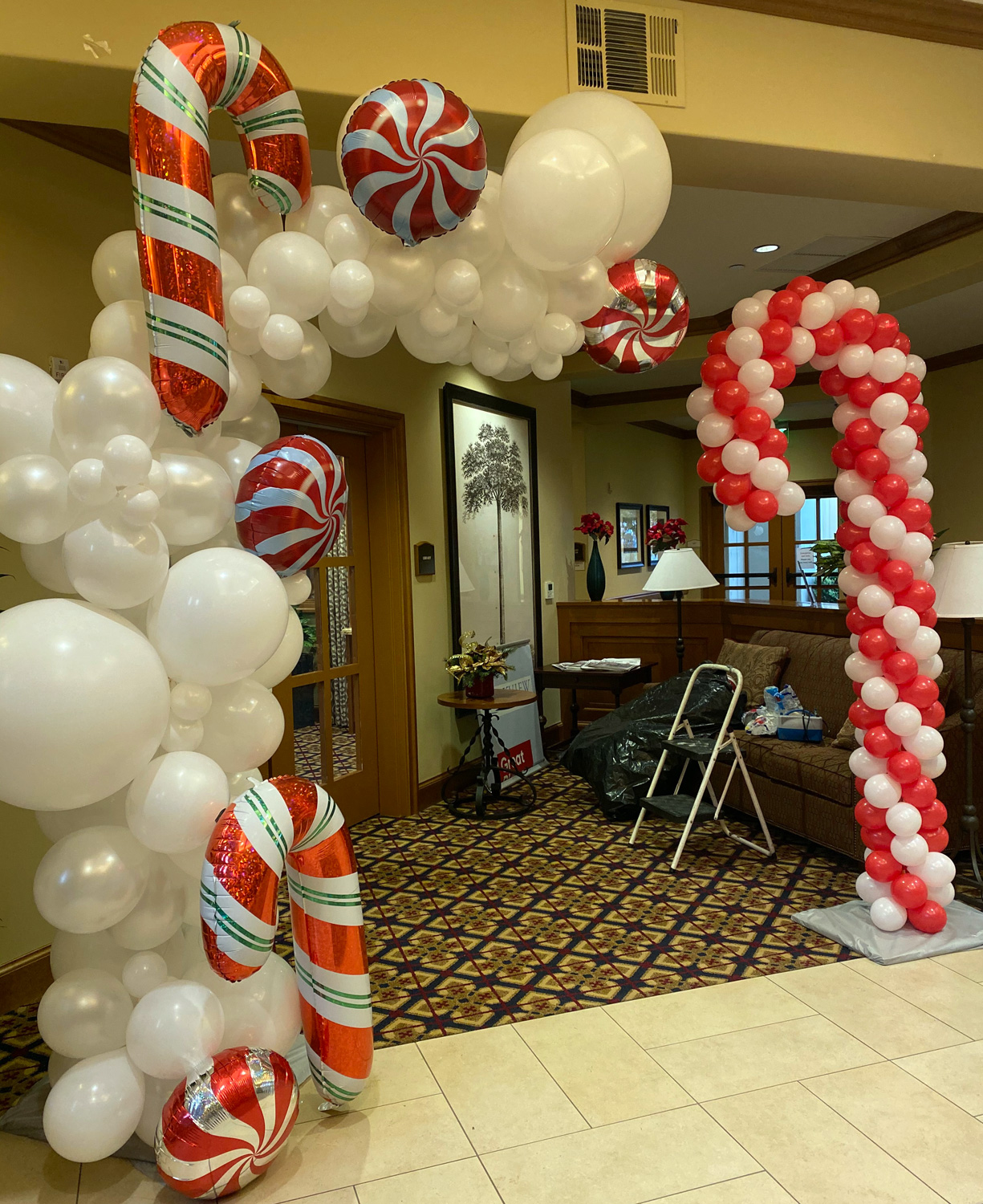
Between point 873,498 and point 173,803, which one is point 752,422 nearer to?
point 873,498

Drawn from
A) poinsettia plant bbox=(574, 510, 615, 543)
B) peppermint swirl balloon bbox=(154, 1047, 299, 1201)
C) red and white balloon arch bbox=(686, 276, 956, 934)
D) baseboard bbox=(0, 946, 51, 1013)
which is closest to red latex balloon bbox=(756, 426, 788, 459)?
Result: red and white balloon arch bbox=(686, 276, 956, 934)

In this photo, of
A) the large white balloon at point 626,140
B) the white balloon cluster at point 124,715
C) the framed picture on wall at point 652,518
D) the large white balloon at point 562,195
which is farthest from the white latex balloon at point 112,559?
the framed picture on wall at point 652,518

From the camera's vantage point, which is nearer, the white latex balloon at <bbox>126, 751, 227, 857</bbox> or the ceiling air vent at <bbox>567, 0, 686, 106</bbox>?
the white latex balloon at <bbox>126, 751, 227, 857</bbox>

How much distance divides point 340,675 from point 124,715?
3.10 metres

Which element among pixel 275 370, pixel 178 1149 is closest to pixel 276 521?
pixel 275 370

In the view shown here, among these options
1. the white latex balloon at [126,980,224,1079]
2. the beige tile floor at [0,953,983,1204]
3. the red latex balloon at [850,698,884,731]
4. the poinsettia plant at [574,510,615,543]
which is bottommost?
the beige tile floor at [0,953,983,1204]

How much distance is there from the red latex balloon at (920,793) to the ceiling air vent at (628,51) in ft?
8.08

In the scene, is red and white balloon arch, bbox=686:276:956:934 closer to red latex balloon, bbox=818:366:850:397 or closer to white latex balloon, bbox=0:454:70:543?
red latex balloon, bbox=818:366:850:397

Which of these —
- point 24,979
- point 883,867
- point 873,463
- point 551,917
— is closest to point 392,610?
point 551,917

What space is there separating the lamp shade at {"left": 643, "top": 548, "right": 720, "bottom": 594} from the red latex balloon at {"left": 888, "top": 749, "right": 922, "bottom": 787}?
225 cm

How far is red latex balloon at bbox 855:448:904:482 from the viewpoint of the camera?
327 cm

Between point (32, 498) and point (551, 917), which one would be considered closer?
point (32, 498)

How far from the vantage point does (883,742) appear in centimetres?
329

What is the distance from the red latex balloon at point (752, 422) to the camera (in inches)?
123
